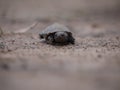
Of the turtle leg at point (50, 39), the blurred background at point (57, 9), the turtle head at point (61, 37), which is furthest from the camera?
the blurred background at point (57, 9)

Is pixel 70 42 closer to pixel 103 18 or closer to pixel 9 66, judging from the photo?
pixel 9 66

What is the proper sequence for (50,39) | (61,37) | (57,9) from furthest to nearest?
1. (57,9)
2. (50,39)
3. (61,37)

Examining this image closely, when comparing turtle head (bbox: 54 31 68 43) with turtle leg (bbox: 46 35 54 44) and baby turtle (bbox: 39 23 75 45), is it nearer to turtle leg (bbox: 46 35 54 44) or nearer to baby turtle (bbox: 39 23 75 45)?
baby turtle (bbox: 39 23 75 45)

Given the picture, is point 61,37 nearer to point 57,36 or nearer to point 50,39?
point 57,36

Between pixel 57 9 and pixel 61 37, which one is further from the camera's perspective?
pixel 57 9

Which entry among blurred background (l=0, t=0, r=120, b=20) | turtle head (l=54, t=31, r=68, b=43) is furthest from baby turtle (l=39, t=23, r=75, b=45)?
blurred background (l=0, t=0, r=120, b=20)

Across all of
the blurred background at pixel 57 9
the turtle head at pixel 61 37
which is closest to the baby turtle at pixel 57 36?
the turtle head at pixel 61 37

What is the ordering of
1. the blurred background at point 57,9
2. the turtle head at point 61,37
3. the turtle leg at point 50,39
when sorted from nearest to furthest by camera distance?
the turtle head at point 61,37 → the turtle leg at point 50,39 → the blurred background at point 57,9

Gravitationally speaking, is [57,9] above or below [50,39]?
above

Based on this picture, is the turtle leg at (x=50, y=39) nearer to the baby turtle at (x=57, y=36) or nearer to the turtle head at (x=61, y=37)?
the baby turtle at (x=57, y=36)

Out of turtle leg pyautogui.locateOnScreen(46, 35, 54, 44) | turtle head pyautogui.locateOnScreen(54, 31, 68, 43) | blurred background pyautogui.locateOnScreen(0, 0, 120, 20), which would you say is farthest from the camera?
blurred background pyautogui.locateOnScreen(0, 0, 120, 20)

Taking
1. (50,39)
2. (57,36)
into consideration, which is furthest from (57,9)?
(57,36)
